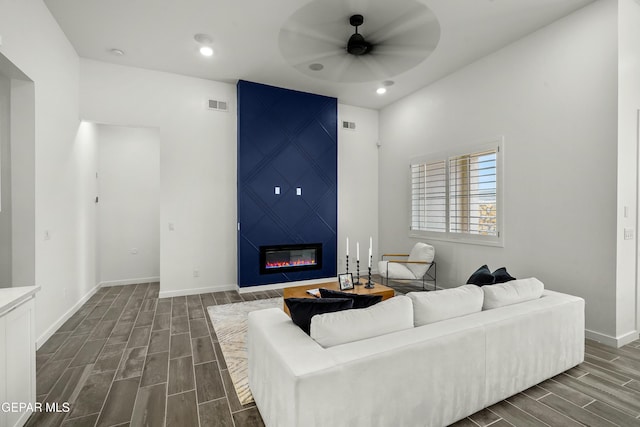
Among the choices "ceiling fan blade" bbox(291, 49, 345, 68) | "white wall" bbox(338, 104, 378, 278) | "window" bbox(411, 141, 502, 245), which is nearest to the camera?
"ceiling fan blade" bbox(291, 49, 345, 68)

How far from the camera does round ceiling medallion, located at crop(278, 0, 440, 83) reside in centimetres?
318

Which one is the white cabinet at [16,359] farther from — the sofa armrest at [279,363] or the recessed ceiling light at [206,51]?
the recessed ceiling light at [206,51]

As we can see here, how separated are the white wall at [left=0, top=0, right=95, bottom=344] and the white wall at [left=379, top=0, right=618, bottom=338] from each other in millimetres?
5153

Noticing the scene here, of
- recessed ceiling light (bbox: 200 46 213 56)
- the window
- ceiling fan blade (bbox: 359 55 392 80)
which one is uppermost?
recessed ceiling light (bbox: 200 46 213 56)

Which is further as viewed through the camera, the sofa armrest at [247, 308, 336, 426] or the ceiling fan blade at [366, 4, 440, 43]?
the ceiling fan blade at [366, 4, 440, 43]

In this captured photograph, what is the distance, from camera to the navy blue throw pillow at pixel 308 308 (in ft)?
6.33

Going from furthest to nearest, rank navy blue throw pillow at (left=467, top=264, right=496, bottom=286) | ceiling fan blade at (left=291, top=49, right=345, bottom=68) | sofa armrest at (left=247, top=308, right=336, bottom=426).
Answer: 1. ceiling fan blade at (left=291, top=49, right=345, bottom=68)
2. navy blue throw pillow at (left=467, top=264, right=496, bottom=286)
3. sofa armrest at (left=247, top=308, right=336, bottom=426)

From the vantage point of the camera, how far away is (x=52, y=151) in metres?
3.50

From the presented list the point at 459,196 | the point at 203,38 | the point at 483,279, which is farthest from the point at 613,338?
the point at 203,38

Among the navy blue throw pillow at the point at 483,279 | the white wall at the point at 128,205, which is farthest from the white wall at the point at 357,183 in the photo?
the white wall at the point at 128,205

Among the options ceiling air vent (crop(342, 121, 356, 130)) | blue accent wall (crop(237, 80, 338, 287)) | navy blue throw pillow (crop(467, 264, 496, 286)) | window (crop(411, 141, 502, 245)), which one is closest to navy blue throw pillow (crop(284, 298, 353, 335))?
navy blue throw pillow (crop(467, 264, 496, 286))

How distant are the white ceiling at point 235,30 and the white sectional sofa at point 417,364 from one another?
9.77 feet

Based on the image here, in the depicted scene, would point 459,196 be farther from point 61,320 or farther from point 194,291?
point 61,320

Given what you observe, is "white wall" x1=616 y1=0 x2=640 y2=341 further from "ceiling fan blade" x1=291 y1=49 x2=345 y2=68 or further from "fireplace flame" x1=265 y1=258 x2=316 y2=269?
"fireplace flame" x1=265 y1=258 x2=316 y2=269
